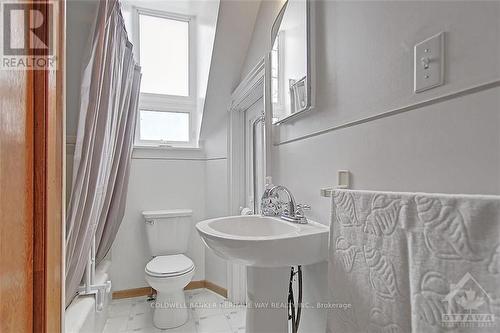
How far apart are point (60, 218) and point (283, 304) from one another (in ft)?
2.97

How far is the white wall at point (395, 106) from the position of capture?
0.57 m

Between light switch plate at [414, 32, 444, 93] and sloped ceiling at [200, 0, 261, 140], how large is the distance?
4.62ft

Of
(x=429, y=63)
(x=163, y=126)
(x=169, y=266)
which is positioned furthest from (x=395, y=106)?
(x=163, y=126)

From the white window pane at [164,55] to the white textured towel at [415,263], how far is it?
2363mm

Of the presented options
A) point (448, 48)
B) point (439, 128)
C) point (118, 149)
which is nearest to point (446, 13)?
point (448, 48)

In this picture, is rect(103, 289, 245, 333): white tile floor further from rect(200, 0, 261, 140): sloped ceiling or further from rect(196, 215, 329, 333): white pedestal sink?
rect(200, 0, 261, 140): sloped ceiling

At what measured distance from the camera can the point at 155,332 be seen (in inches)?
73.1

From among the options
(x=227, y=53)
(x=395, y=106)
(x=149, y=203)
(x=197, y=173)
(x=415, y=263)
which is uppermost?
(x=227, y=53)

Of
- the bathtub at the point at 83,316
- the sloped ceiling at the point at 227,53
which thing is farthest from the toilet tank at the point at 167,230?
the sloped ceiling at the point at 227,53

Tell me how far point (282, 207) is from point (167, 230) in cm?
142

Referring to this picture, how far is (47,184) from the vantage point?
570mm

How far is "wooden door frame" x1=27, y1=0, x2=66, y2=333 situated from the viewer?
545mm

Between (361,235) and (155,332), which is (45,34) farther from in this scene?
(155,332)
